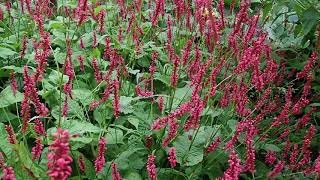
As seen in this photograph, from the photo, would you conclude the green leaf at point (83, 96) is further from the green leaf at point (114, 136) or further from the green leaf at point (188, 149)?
the green leaf at point (188, 149)

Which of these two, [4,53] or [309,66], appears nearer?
[309,66]

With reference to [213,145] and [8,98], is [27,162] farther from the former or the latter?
[213,145]

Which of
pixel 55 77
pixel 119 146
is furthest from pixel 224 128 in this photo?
pixel 55 77

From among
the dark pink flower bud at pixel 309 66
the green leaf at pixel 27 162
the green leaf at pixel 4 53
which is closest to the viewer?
the green leaf at pixel 27 162

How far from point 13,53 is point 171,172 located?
1.09 metres

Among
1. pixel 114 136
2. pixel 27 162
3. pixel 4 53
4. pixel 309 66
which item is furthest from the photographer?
pixel 4 53

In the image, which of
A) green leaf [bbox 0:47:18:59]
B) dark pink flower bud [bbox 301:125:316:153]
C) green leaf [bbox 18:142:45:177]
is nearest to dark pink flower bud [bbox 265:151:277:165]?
dark pink flower bud [bbox 301:125:316:153]

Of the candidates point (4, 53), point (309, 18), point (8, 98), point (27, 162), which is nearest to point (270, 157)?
point (309, 18)

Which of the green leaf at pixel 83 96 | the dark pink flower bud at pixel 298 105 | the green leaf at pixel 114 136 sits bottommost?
the green leaf at pixel 114 136

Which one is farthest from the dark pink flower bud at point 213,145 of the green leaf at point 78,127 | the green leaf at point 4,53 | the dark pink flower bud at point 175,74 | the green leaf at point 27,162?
the green leaf at point 4,53

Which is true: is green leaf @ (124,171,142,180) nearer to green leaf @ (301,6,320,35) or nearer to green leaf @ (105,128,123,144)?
green leaf @ (105,128,123,144)

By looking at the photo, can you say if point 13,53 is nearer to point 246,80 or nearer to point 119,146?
point 119,146

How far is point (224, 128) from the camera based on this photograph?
2275mm

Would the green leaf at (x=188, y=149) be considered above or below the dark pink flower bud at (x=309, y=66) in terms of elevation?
below
